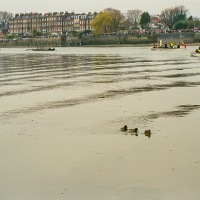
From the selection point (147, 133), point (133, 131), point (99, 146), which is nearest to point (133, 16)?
point (133, 131)

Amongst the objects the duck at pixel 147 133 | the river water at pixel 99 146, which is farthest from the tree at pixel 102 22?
the duck at pixel 147 133

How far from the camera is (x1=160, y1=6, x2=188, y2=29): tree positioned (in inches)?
6024

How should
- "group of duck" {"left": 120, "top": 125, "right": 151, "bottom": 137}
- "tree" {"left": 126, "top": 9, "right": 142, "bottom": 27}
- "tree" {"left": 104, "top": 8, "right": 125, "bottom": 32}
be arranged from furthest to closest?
1. "tree" {"left": 126, "top": 9, "right": 142, "bottom": 27}
2. "tree" {"left": 104, "top": 8, "right": 125, "bottom": 32}
3. "group of duck" {"left": 120, "top": 125, "right": 151, "bottom": 137}

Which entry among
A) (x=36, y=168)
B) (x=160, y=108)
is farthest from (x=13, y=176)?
(x=160, y=108)

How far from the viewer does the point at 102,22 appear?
153375 mm

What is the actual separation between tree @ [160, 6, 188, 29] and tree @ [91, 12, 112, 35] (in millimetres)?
18368

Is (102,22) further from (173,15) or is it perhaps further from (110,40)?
(173,15)

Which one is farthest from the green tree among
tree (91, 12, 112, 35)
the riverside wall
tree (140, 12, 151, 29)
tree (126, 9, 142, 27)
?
tree (126, 9, 142, 27)

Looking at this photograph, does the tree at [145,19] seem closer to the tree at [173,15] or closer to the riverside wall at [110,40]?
the tree at [173,15]

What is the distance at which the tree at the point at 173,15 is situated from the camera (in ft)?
502

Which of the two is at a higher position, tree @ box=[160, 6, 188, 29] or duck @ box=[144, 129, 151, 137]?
tree @ box=[160, 6, 188, 29]

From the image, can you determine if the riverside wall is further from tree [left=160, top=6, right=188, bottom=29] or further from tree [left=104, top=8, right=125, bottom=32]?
tree [left=160, top=6, right=188, bottom=29]

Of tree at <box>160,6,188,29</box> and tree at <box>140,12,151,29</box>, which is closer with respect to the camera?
tree at <box>160,6,188,29</box>

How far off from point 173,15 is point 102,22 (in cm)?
2289
